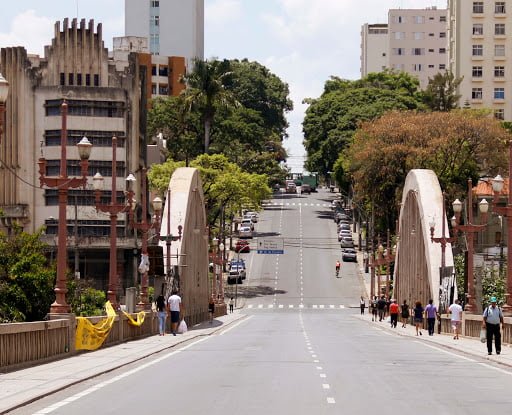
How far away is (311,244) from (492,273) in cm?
7100

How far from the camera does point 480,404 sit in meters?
18.6

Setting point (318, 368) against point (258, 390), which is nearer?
point (258, 390)

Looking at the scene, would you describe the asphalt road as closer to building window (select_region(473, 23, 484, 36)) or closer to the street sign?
the street sign

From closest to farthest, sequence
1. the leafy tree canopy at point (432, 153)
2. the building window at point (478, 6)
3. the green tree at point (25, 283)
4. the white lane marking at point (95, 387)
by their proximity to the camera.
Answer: the white lane marking at point (95, 387) < the green tree at point (25, 283) < the leafy tree canopy at point (432, 153) < the building window at point (478, 6)

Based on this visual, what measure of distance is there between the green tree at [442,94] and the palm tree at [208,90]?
34.0 meters

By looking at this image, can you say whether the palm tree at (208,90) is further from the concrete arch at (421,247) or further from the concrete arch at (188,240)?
the concrete arch at (188,240)

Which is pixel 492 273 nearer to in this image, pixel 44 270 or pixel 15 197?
pixel 44 270

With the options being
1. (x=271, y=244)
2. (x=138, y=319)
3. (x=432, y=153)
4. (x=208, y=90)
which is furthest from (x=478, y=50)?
(x=138, y=319)

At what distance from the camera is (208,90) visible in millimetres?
125375

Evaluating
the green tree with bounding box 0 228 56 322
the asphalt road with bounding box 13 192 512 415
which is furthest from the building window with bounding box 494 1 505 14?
the asphalt road with bounding box 13 192 512 415

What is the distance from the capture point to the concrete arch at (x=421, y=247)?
65000 millimetres

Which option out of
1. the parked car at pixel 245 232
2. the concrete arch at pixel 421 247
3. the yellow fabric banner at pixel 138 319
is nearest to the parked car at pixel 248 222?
the parked car at pixel 245 232

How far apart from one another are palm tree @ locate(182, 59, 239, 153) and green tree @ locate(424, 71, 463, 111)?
112 feet

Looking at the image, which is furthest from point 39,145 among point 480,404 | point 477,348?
point 480,404
